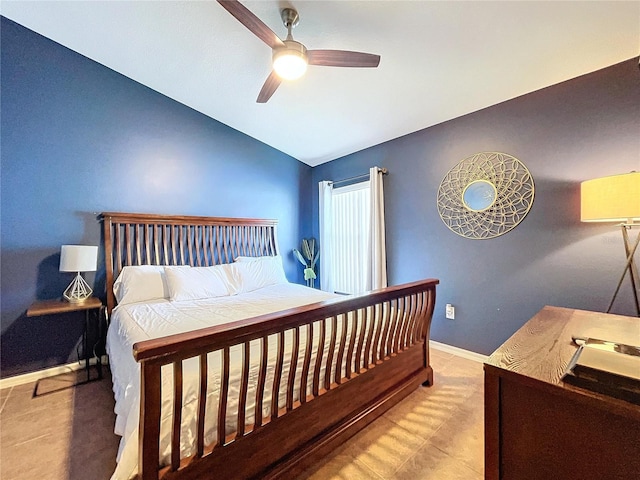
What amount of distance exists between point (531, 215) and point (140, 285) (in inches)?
143

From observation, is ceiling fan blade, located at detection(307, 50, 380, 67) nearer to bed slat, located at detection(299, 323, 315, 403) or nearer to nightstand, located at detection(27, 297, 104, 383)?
bed slat, located at detection(299, 323, 315, 403)

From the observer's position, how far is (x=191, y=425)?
1069 millimetres

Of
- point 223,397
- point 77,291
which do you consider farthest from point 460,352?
point 77,291

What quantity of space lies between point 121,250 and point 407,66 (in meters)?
3.19

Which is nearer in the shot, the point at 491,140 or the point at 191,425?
the point at 191,425

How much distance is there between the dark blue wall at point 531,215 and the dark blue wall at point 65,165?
258 cm

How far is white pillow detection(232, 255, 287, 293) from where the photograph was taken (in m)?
3.00

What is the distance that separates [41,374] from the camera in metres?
2.38

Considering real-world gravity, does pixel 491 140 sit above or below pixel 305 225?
above

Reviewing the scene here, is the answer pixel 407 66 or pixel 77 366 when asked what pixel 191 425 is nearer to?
pixel 77 366

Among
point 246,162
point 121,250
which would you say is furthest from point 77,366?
point 246,162

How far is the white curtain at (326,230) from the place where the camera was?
13.4 ft

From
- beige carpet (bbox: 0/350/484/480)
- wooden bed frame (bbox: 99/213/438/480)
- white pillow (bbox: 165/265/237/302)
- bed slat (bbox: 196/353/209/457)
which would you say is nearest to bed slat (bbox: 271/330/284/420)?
wooden bed frame (bbox: 99/213/438/480)

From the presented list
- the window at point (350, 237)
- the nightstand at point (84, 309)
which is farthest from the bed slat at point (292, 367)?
the window at point (350, 237)
